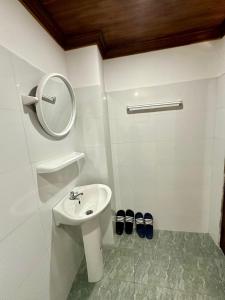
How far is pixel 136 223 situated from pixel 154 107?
134 cm

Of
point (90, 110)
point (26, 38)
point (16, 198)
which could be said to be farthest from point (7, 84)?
Answer: point (90, 110)

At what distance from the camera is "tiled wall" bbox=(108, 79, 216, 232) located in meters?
1.52

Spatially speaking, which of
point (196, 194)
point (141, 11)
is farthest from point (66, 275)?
point (141, 11)

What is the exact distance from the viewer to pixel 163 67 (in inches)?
60.1

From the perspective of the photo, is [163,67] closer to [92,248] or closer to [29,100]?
[29,100]

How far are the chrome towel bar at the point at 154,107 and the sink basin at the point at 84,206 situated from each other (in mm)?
847

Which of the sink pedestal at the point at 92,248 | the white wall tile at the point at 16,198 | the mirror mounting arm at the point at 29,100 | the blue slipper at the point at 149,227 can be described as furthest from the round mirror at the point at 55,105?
the blue slipper at the point at 149,227

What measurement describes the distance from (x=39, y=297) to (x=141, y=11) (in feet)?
6.52

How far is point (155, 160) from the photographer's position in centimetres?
171

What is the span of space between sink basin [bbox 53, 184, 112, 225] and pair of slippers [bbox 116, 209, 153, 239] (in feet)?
2.05

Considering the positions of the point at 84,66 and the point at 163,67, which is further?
the point at 163,67

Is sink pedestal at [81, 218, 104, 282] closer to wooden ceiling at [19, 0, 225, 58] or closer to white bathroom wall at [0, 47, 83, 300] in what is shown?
white bathroom wall at [0, 47, 83, 300]

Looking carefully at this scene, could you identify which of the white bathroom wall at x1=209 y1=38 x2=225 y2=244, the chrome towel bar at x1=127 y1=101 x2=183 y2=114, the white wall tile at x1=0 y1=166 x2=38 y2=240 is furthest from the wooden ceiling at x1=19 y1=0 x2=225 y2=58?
the white wall tile at x1=0 y1=166 x2=38 y2=240

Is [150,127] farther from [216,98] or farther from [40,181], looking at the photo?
[40,181]
